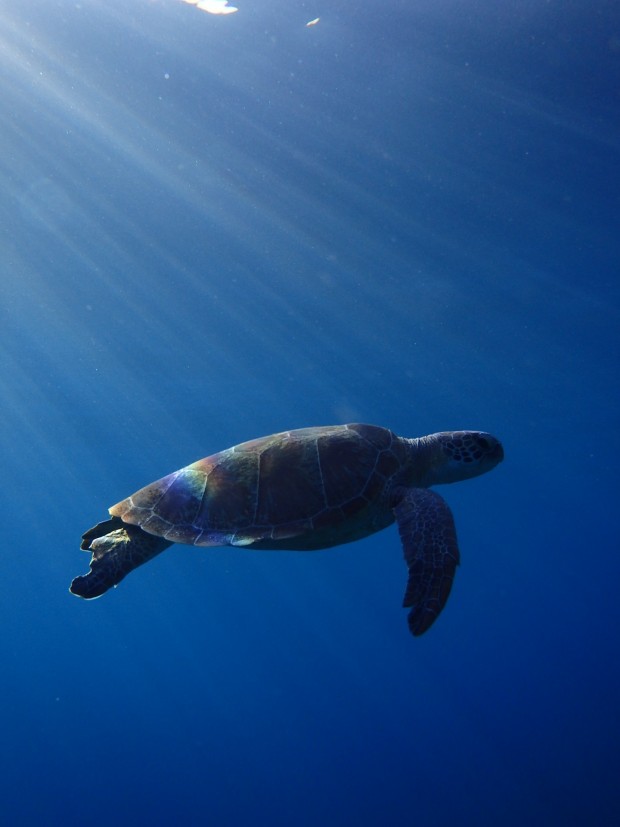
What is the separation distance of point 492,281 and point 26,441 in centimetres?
2027

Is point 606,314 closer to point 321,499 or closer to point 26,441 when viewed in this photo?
point 321,499

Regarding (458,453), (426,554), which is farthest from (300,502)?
(458,453)

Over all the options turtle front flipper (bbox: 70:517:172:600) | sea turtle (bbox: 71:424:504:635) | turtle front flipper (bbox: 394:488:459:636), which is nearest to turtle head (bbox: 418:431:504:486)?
sea turtle (bbox: 71:424:504:635)

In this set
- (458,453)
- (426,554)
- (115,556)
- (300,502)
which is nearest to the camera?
(426,554)

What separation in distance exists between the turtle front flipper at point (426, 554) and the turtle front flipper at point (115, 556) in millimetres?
1878

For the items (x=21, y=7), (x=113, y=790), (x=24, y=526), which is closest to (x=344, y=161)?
(x=21, y=7)

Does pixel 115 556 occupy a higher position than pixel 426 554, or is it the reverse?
pixel 115 556

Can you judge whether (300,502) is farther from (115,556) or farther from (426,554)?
(115,556)

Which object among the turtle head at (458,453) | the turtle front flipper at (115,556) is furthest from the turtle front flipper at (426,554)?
the turtle front flipper at (115,556)

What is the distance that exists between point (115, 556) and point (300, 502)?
1581 mm

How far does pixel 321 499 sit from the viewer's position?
13.2 ft

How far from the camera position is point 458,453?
4746 millimetres

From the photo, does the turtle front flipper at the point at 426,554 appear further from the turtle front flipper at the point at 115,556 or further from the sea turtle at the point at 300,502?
the turtle front flipper at the point at 115,556

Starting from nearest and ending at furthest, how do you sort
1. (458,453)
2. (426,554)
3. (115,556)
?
(426,554), (115,556), (458,453)
